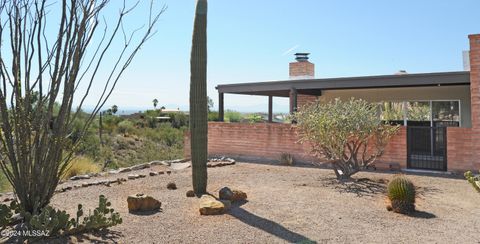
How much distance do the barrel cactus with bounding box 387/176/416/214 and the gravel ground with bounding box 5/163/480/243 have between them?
0.16 meters

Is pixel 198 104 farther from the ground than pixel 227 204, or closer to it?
farther from the ground

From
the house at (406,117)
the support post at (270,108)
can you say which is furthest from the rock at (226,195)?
the support post at (270,108)

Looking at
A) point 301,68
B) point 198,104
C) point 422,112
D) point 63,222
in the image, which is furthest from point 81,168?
point 422,112

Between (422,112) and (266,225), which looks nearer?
(266,225)

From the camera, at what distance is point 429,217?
20.3 ft

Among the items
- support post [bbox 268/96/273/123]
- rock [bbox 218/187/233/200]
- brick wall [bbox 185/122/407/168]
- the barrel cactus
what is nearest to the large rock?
rock [bbox 218/187/233/200]

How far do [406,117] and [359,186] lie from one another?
706 centimetres

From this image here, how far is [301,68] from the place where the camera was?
672 inches

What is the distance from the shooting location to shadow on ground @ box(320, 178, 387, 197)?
8109mm

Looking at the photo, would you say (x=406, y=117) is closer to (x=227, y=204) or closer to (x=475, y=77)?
(x=475, y=77)

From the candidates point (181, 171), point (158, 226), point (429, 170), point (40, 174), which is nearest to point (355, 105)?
point (429, 170)

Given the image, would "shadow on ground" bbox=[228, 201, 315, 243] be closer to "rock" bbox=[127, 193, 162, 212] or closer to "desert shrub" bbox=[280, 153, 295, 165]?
"rock" bbox=[127, 193, 162, 212]

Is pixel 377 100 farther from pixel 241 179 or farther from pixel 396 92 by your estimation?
pixel 241 179

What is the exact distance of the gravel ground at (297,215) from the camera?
5141 millimetres
